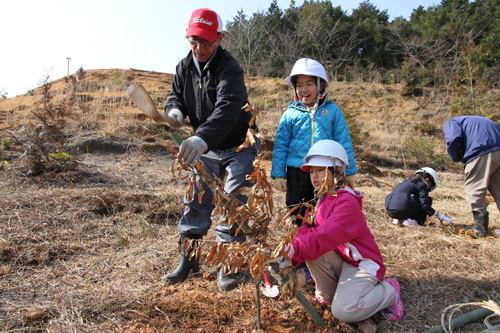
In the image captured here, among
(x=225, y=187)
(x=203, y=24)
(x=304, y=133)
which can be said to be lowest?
(x=225, y=187)

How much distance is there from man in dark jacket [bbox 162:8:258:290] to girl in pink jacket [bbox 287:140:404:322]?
2.07 ft

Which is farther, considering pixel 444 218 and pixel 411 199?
pixel 444 218

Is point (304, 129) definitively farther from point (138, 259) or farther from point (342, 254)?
point (138, 259)

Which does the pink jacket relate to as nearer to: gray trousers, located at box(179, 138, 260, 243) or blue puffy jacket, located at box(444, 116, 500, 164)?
gray trousers, located at box(179, 138, 260, 243)

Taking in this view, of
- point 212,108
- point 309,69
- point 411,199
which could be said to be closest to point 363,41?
point 411,199

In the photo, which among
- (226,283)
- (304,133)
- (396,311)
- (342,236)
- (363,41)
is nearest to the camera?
(342,236)

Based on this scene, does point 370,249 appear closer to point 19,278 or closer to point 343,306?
point 343,306

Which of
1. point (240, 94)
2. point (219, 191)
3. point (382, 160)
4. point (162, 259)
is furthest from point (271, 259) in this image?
point (382, 160)

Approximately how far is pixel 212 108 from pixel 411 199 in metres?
3.10

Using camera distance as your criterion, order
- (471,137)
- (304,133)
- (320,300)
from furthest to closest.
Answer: (471,137) → (304,133) → (320,300)

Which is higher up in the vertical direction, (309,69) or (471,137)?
(309,69)

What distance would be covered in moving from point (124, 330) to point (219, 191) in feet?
3.69

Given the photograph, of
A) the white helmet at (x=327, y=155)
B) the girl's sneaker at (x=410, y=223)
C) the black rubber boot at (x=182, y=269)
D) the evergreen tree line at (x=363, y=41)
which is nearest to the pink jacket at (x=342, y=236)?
the white helmet at (x=327, y=155)

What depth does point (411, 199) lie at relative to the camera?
4.36 metres
